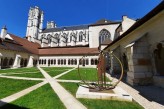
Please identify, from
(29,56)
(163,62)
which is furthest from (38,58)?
(163,62)

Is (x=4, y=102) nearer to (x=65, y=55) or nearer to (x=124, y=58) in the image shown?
(x=124, y=58)

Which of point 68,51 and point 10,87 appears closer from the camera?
point 10,87

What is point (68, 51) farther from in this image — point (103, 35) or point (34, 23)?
point (34, 23)

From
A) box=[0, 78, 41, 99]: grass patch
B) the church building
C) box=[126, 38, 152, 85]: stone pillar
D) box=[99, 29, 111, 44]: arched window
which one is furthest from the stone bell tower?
box=[126, 38, 152, 85]: stone pillar

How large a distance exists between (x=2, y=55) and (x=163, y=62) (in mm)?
26186

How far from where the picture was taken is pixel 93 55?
3406 centimetres

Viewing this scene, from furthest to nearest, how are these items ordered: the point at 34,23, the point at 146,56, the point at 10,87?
the point at 34,23, the point at 146,56, the point at 10,87

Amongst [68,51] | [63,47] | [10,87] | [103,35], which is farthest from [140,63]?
[103,35]

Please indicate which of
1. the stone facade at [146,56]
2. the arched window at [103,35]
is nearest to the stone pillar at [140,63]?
the stone facade at [146,56]


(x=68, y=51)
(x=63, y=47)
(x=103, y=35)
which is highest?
(x=103, y=35)

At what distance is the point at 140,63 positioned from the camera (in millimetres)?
8961

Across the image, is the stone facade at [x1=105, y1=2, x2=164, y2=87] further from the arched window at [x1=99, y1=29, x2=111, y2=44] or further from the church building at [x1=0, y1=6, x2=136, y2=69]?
the arched window at [x1=99, y1=29, x2=111, y2=44]

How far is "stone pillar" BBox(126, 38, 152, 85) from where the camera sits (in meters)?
8.82

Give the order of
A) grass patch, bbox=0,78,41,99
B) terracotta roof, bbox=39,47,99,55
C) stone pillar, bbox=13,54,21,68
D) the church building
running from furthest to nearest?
terracotta roof, bbox=39,47,99,55 < stone pillar, bbox=13,54,21,68 < the church building < grass patch, bbox=0,78,41,99
